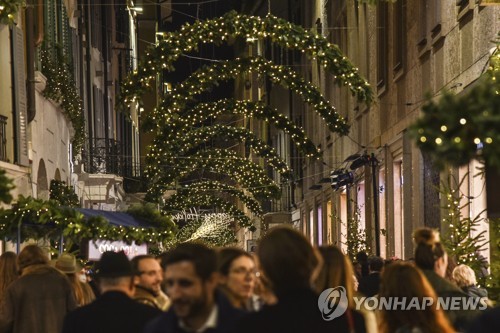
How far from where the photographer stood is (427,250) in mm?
9633

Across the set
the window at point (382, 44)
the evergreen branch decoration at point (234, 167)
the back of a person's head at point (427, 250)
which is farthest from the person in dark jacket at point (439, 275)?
the evergreen branch decoration at point (234, 167)

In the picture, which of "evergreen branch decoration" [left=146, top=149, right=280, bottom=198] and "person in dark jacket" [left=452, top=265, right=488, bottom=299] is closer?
"person in dark jacket" [left=452, top=265, right=488, bottom=299]

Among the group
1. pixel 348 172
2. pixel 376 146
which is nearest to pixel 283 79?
pixel 376 146

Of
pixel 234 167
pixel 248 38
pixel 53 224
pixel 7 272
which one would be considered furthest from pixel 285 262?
pixel 234 167

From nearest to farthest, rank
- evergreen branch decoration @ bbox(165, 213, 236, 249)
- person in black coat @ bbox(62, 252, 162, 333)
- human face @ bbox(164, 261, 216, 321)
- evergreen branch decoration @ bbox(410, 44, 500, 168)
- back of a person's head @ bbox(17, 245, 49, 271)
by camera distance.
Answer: evergreen branch decoration @ bbox(410, 44, 500, 168)
human face @ bbox(164, 261, 216, 321)
person in black coat @ bbox(62, 252, 162, 333)
back of a person's head @ bbox(17, 245, 49, 271)
evergreen branch decoration @ bbox(165, 213, 236, 249)

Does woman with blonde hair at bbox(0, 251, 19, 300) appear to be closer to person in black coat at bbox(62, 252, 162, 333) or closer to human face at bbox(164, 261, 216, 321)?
person in black coat at bbox(62, 252, 162, 333)

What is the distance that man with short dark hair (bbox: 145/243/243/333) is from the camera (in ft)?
20.0

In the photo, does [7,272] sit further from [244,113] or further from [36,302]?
[244,113]

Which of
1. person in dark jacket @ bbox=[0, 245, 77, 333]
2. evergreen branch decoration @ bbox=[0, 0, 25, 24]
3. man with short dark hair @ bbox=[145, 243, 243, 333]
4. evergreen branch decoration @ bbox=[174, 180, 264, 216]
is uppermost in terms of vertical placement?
evergreen branch decoration @ bbox=[0, 0, 25, 24]

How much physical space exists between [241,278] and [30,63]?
16.1 metres

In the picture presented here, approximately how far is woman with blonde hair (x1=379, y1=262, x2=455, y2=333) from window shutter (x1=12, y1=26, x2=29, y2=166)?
14.7 m

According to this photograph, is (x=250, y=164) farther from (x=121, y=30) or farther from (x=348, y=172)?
(x=121, y=30)

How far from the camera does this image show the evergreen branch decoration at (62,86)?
2619 centimetres

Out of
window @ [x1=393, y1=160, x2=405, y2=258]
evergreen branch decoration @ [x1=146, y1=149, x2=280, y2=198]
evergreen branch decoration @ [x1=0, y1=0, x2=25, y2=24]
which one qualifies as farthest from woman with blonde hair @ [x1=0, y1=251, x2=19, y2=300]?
evergreen branch decoration @ [x1=146, y1=149, x2=280, y2=198]
